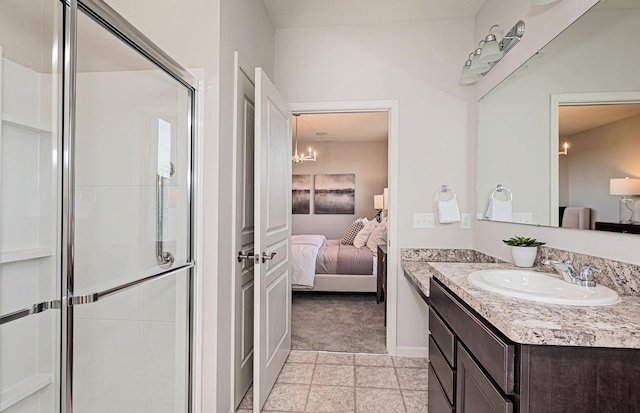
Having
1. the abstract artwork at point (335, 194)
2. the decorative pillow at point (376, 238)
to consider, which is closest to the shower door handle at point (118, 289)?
the decorative pillow at point (376, 238)

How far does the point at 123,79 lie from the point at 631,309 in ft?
7.04

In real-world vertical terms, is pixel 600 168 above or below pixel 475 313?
above

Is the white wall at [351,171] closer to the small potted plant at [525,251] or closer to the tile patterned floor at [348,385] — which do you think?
the tile patterned floor at [348,385]

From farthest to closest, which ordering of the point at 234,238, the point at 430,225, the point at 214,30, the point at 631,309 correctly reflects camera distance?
the point at 430,225 < the point at 234,238 < the point at 214,30 < the point at 631,309

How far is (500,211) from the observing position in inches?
88.5

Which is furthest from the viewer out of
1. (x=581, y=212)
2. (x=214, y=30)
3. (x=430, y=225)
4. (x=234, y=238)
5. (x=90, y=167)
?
(x=430, y=225)

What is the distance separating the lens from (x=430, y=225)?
2.67 metres

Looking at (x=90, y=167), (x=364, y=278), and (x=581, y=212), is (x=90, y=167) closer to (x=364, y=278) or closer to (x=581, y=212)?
(x=581, y=212)

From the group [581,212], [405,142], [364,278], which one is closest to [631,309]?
[581,212]

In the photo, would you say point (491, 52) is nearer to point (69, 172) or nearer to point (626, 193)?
point (626, 193)

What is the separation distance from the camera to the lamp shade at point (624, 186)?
123 cm

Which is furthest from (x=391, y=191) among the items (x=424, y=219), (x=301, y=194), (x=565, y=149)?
(x=301, y=194)

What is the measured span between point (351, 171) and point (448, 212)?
4.21 m

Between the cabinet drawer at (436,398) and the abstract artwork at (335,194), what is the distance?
16.7ft
